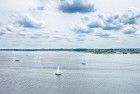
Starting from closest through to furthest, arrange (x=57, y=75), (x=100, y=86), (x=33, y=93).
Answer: (x=33, y=93) → (x=100, y=86) → (x=57, y=75)

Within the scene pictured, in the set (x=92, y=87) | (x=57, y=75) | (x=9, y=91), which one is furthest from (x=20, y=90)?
(x=57, y=75)

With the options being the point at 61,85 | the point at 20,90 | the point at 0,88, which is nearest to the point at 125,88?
the point at 61,85

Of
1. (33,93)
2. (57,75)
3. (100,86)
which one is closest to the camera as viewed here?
(33,93)

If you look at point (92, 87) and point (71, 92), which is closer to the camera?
point (71, 92)

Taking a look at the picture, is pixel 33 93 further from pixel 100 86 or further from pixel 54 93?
pixel 100 86

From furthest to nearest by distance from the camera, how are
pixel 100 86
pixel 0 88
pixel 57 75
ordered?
pixel 57 75, pixel 100 86, pixel 0 88

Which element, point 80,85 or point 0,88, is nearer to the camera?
point 0,88

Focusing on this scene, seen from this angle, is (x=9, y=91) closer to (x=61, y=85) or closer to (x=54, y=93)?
(x=54, y=93)

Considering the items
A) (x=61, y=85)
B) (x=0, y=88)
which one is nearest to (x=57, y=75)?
(x=61, y=85)

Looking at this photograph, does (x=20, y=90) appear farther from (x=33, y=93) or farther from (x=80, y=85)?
(x=80, y=85)
